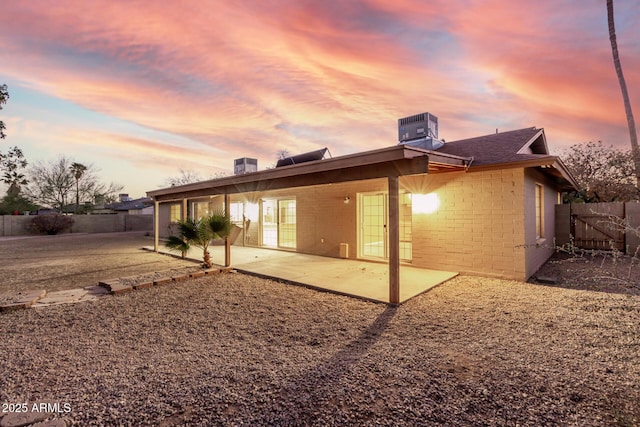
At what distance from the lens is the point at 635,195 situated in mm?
13305

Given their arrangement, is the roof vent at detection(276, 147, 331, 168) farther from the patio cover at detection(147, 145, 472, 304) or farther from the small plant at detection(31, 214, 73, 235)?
the small plant at detection(31, 214, 73, 235)

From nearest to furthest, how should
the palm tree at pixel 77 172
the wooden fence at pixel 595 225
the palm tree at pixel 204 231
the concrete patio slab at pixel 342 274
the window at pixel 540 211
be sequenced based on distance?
the concrete patio slab at pixel 342 274
the palm tree at pixel 204 231
the window at pixel 540 211
the wooden fence at pixel 595 225
the palm tree at pixel 77 172

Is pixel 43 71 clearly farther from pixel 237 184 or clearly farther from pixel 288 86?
pixel 288 86

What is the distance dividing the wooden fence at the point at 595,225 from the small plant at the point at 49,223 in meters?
31.2

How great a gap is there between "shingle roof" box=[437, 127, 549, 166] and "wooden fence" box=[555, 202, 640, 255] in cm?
336

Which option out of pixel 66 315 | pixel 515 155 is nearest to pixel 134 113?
pixel 66 315

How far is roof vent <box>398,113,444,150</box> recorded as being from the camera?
27.4ft

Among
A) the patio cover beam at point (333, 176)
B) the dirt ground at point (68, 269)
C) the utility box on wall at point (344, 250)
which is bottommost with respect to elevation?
the dirt ground at point (68, 269)

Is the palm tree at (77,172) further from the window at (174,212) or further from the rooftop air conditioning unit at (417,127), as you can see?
the rooftop air conditioning unit at (417,127)

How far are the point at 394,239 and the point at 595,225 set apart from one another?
9.53 m

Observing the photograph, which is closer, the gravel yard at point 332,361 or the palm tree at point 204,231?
the gravel yard at point 332,361

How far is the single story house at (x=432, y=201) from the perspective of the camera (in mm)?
4734

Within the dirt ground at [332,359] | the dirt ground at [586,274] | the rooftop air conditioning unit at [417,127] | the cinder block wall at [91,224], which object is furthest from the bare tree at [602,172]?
the cinder block wall at [91,224]

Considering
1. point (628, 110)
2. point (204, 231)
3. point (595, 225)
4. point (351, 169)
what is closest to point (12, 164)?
point (204, 231)
